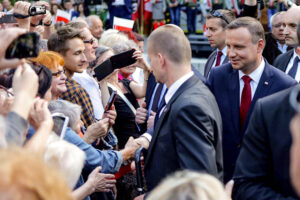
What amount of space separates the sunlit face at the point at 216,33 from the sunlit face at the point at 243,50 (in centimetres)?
171

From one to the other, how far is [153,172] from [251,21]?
1838 mm

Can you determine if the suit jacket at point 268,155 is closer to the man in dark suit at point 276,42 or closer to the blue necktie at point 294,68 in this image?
the blue necktie at point 294,68

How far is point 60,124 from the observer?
278 centimetres

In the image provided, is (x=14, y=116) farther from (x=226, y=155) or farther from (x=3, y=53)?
(x=226, y=155)

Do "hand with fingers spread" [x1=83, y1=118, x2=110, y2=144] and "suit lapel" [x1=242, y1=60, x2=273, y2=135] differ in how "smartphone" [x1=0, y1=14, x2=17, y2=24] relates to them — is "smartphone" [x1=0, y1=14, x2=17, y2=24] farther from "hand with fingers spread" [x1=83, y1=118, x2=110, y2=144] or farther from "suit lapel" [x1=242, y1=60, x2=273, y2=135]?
"suit lapel" [x1=242, y1=60, x2=273, y2=135]

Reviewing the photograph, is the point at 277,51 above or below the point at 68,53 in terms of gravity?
below

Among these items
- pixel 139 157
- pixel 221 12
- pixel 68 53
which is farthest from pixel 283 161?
pixel 221 12

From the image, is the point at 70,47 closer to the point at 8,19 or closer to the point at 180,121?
the point at 8,19

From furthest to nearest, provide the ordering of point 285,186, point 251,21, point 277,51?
1. point 277,51
2. point 251,21
3. point 285,186

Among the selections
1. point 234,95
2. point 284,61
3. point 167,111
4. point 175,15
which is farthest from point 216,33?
point 175,15

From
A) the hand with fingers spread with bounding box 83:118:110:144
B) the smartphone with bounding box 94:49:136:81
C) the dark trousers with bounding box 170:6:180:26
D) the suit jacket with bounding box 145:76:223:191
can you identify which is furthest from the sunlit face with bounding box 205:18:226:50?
the dark trousers with bounding box 170:6:180:26

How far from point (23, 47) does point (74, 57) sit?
2114 mm

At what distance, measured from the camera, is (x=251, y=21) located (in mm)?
4047

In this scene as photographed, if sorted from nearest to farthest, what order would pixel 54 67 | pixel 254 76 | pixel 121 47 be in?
pixel 54 67, pixel 254 76, pixel 121 47
